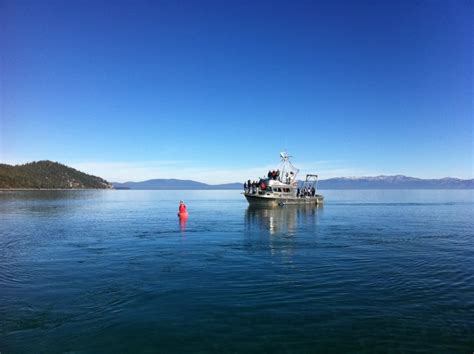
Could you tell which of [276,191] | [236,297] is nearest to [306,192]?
[276,191]

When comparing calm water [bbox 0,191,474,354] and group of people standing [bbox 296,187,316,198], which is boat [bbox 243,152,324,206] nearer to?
group of people standing [bbox 296,187,316,198]

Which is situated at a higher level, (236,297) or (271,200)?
(271,200)

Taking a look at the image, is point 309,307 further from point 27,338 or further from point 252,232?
point 252,232

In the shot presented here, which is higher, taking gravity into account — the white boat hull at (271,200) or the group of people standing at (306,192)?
the group of people standing at (306,192)

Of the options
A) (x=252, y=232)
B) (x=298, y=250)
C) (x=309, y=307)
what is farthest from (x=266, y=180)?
(x=309, y=307)

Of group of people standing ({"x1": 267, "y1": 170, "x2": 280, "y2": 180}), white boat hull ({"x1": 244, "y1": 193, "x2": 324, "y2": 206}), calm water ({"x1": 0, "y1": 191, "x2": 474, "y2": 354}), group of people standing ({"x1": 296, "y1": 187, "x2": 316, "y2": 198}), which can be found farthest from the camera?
group of people standing ({"x1": 296, "y1": 187, "x2": 316, "y2": 198})

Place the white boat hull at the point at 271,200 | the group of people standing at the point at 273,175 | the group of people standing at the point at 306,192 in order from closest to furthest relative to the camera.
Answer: the white boat hull at the point at 271,200, the group of people standing at the point at 273,175, the group of people standing at the point at 306,192

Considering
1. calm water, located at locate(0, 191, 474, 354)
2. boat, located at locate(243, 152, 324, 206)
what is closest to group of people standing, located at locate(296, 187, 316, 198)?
boat, located at locate(243, 152, 324, 206)

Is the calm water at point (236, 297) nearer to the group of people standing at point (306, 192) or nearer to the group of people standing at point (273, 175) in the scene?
the group of people standing at point (273, 175)

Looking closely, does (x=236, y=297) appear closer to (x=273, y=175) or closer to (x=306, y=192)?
(x=273, y=175)

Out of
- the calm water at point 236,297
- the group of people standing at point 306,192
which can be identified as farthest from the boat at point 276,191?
the calm water at point 236,297

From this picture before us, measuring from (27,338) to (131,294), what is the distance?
4936 mm

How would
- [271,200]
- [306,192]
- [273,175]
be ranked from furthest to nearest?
[306,192], [273,175], [271,200]

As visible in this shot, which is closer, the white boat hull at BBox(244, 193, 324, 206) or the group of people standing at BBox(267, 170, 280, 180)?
the white boat hull at BBox(244, 193, 324, 206)
